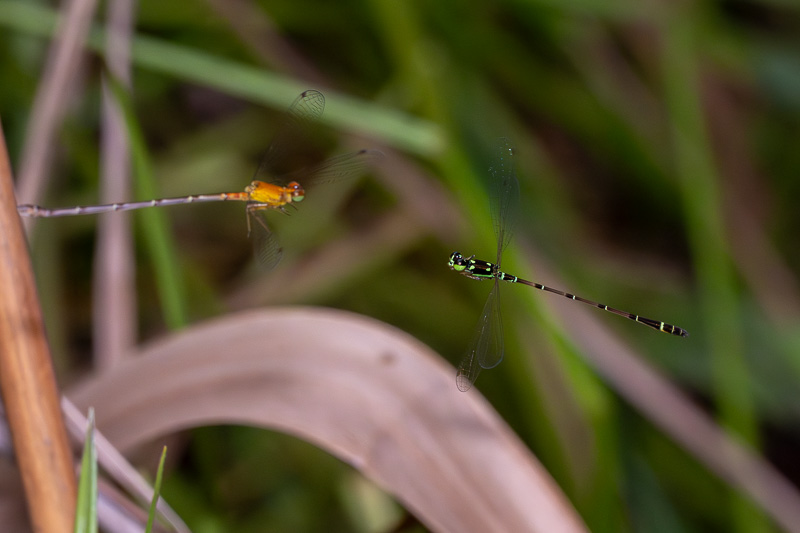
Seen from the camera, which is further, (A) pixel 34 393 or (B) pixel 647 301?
(B) pixel 647 301

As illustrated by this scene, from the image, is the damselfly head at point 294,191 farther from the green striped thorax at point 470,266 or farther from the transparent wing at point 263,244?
the green striped thorax at point 470,266

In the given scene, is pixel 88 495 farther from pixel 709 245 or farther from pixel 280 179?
pixel 709 245

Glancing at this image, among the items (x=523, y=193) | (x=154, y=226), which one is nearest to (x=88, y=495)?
(x=154, y=226)

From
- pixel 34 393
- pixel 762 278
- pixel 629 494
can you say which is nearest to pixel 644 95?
pixel 762 278

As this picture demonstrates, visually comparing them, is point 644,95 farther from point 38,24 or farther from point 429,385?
point 38,24

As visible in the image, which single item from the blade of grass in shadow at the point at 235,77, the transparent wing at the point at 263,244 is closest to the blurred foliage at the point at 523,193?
the blade of grass in shadow at the point at 235,77
